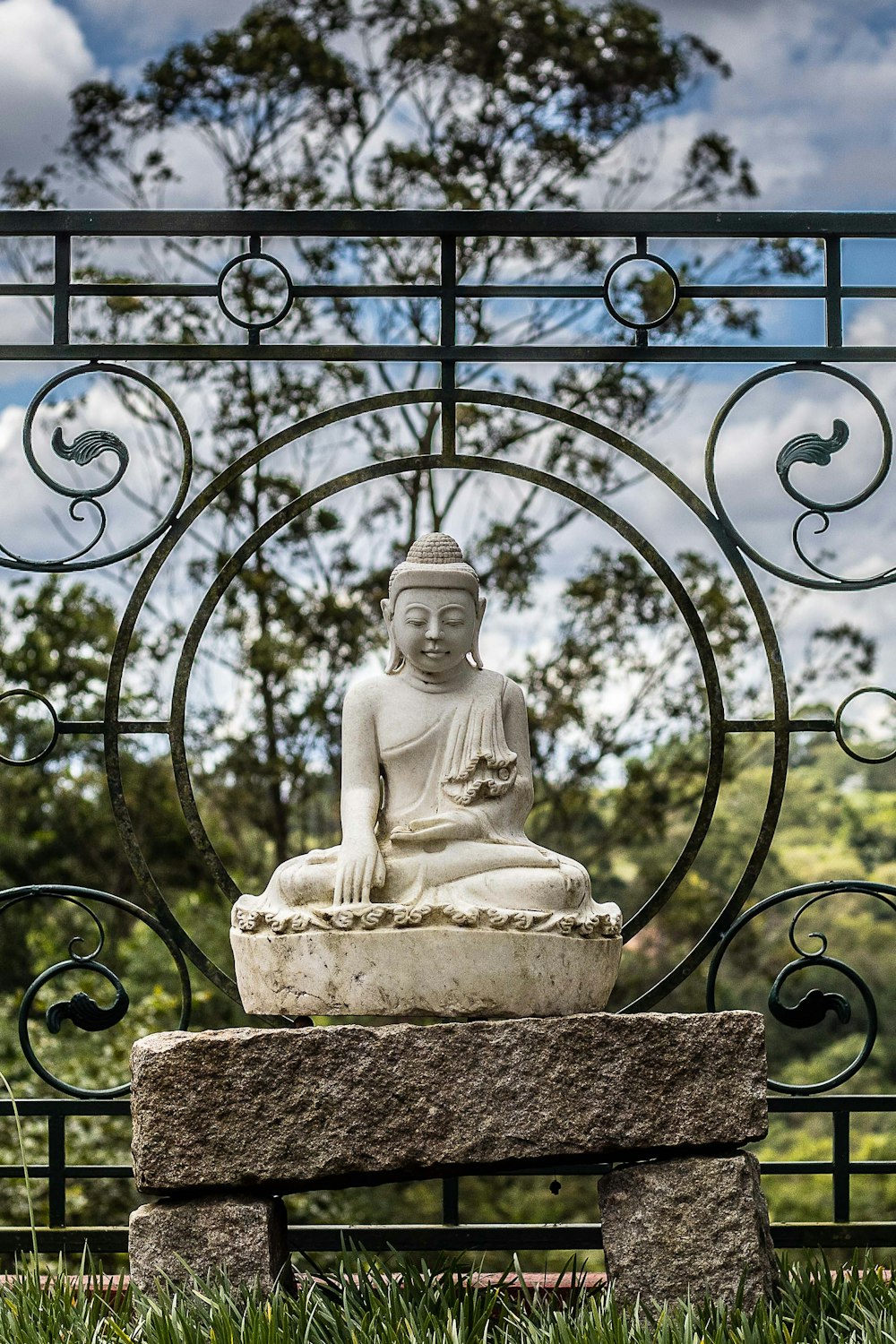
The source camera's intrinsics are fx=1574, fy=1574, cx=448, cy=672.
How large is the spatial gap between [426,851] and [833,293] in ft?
5.81

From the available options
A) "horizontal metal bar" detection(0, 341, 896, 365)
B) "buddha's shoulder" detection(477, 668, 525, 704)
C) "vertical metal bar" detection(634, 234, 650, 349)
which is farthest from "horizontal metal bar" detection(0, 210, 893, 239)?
"buddha's shoulder" detection(477, 668, 525, 704)


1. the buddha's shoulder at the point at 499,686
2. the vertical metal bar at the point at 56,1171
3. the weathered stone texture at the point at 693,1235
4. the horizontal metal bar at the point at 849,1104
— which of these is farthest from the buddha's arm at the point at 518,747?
the vertical metal bar at the point at 56,1171

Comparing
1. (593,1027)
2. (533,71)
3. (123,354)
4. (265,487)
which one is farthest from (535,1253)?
(533,71)

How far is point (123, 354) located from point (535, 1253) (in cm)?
497

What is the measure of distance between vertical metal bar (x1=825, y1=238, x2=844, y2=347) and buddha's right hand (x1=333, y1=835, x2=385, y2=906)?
1792 millimetres

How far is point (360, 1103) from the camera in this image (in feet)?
10.6

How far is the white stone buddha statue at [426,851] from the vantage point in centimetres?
328

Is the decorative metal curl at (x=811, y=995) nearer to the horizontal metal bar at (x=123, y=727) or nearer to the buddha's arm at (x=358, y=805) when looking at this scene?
the buddha's arm at (x=358, y=805)

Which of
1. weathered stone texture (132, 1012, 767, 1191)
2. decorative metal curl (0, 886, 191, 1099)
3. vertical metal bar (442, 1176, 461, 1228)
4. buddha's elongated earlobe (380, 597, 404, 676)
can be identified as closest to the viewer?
weathered stone texture (132, 1012, 767, 1191)

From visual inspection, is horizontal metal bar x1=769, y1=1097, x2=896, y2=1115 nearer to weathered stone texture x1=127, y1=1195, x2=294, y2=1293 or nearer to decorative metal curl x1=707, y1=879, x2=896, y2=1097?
decorative metal curl x1=707, y1=879, x2=896, y2=1097

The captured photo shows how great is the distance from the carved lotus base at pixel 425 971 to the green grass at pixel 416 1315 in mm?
560

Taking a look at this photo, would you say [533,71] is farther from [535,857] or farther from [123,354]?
[535,857]

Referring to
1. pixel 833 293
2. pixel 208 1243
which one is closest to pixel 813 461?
pixel 833 293

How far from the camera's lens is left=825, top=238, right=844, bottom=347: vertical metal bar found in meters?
3.97
